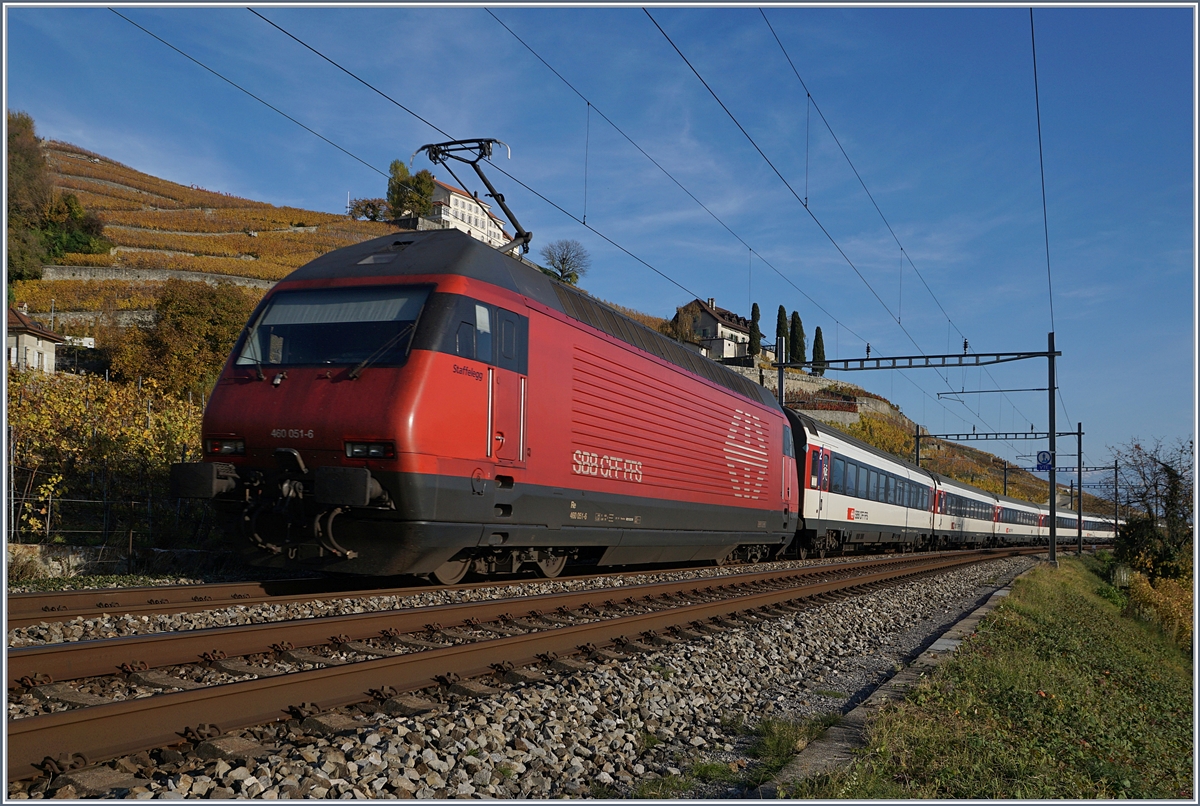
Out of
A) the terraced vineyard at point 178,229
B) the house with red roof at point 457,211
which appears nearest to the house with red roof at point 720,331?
the house with red roof at point 457,211

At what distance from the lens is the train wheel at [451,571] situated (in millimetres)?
9609

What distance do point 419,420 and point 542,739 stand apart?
4.13m

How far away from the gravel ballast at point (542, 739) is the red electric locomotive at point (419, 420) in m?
2.80

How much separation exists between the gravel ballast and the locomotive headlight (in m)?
2.96

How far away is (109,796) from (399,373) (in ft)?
16.9

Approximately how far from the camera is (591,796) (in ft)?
13.7

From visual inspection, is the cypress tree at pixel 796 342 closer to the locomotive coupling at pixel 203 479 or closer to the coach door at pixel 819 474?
the coach door at pixel 819 474

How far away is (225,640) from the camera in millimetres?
5984

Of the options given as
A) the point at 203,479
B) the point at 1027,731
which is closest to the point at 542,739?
the point at 1027,731

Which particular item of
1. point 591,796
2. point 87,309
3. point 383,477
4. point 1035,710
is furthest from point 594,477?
point 87,309

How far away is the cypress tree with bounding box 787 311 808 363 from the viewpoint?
292 feet

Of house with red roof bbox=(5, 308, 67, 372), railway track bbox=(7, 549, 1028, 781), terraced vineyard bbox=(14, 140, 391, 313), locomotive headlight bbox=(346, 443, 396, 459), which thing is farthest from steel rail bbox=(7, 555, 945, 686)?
terraced vineyard bbox=(14, 140, 391, 313)

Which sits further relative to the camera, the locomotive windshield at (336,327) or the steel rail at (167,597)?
the locomotive windshield at (336,327)

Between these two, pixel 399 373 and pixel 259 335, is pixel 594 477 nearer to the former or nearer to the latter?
pixel 399 373
